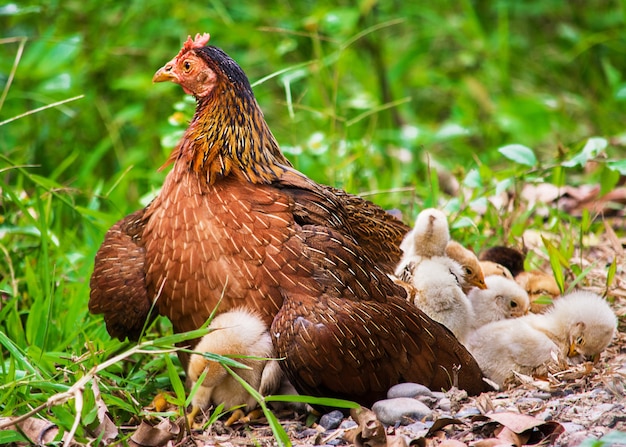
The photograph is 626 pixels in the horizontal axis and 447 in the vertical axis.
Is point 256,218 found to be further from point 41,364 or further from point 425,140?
point 425,140

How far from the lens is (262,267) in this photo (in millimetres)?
3293

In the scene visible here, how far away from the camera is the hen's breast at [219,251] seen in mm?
3283

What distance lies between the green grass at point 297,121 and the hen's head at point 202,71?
19.6 inches

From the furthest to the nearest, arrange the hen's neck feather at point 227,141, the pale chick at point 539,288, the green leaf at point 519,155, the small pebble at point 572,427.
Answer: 1. the green leaf at point 519,155
2. the pale chick at point 539,288
3. the hen's neck feather at point 227,141
4. the small pebble at point 572,427

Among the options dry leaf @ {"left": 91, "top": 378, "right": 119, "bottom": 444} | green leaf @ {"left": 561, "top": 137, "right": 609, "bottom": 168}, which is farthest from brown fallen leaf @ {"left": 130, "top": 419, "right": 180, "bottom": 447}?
green leaf @ {"left": 561, "top": 137, "right": 609, "bottom": 168}

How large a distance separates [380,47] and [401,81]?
41.2 inches

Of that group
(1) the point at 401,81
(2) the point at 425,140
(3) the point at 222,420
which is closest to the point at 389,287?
(3) the point at 222,420

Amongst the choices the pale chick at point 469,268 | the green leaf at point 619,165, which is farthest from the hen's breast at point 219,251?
the green leaf at point 619,165

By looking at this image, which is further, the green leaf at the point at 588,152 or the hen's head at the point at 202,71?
the green leaf at the point at 588,152

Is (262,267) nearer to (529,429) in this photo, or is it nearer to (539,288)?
(529,429)

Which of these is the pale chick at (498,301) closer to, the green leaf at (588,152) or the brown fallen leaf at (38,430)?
the green leaf at (588,152)

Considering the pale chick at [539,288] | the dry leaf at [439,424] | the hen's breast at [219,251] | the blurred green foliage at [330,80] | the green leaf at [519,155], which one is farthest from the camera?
the blurred green foliage at [330,80]

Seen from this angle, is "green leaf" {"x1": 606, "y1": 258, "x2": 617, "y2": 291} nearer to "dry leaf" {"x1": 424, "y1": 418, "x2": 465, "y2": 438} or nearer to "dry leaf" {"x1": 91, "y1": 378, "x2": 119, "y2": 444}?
"dry leaf" {"x1": 424, "y1": 418, "x2": 465, "y2": 438}

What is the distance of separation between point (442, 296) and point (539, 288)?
27.6 inches
